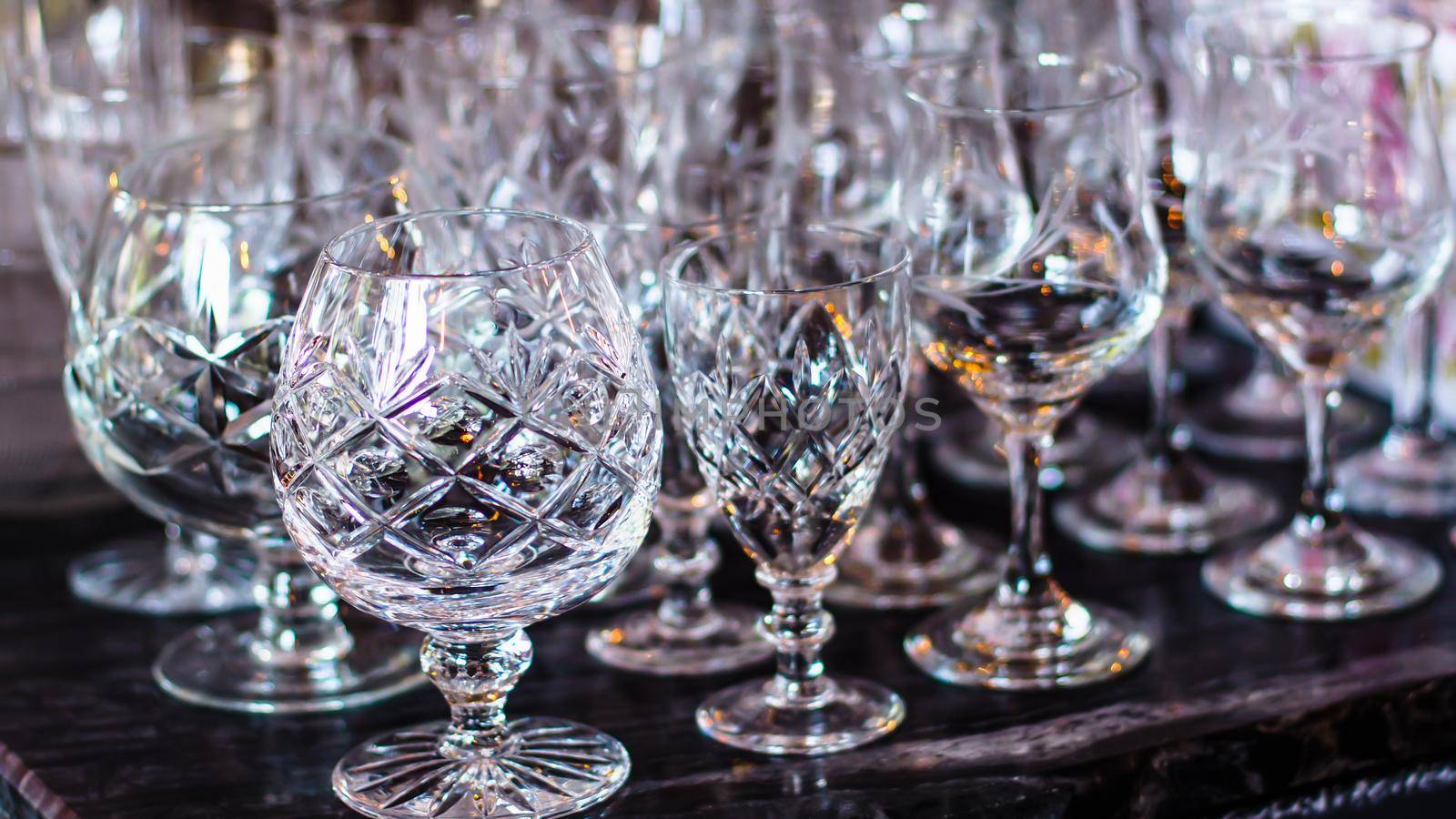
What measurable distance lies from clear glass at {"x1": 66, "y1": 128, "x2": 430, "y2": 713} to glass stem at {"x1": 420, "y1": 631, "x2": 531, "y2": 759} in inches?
4.3

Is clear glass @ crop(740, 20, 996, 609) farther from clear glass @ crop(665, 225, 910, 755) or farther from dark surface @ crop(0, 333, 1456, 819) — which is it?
clear glass @ crop(665, 225, 910, 755)

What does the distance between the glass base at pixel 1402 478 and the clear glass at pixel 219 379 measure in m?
0.49

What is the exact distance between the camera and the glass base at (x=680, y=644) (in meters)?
0.91

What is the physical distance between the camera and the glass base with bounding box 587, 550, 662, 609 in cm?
99

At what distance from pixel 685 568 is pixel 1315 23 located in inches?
17.7

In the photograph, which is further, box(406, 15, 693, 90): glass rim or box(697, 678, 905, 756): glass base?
box(406, 15, 693, 90): glass rim

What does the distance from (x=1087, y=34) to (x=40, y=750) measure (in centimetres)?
63

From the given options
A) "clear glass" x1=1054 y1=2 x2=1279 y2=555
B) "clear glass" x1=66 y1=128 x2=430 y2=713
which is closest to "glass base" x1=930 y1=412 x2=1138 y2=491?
"clear glass" x1=1054 y1=2 x2=1279 y2=555

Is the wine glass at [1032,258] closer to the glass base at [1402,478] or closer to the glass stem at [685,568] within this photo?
the glass stem at [685,568]

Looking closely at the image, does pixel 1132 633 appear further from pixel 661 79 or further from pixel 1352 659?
pixel 661 79

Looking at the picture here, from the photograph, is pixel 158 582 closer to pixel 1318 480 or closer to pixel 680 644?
pixel 680 644

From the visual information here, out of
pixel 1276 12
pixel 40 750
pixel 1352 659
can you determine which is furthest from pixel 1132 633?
pixel 40 750

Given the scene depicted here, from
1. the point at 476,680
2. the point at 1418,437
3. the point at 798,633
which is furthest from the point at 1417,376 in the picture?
the point at 476,680

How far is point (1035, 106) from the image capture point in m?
0.98
